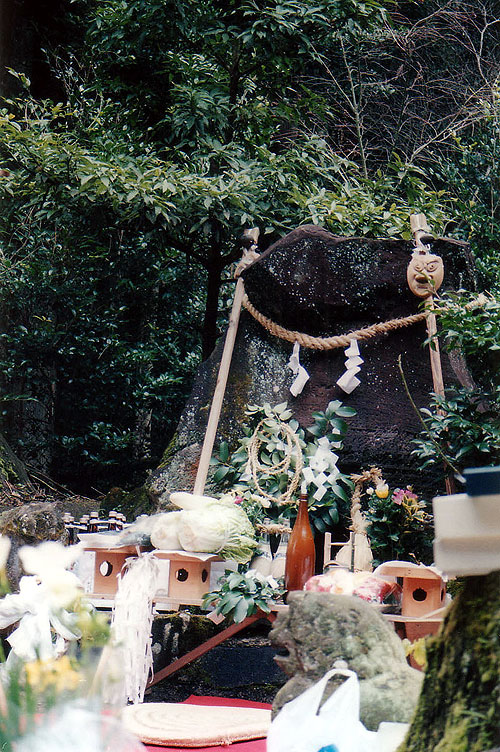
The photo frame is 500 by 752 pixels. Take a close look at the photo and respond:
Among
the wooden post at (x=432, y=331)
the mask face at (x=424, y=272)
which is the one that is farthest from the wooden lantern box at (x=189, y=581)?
the mask face at (x=424, y=272)

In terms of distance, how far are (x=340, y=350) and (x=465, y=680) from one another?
3.68 metres

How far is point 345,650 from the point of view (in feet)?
5.55

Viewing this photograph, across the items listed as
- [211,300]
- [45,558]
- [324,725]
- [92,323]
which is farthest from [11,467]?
[45,558]

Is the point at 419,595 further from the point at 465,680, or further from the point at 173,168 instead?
the point at 173,168

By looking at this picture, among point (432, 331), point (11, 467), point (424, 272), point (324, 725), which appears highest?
point (424, 272)

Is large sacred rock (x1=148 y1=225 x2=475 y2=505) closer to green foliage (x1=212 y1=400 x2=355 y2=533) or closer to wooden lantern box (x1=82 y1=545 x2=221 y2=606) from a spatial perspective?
green foliage (x1=212 y1=400 x2=355 y2=533)

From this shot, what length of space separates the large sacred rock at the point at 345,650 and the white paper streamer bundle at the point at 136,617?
1.16 meters

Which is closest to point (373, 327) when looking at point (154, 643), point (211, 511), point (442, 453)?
point (442, 453)

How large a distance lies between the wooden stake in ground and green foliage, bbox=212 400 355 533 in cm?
9

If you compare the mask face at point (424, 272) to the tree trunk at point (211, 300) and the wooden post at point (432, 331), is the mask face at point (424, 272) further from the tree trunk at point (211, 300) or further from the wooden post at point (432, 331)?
the tree trunk at point (211, 300)

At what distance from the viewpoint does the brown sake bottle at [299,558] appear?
3316 mm

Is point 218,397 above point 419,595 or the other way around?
above

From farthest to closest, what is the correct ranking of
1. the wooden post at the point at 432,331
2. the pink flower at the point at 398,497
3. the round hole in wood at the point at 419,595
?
1. the wooden post at the point at 432,331
2. the pink flower at the point at 398,497
3. the round hole in wood at the point at 419,595

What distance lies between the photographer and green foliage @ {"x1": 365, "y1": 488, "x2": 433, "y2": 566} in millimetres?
3652
